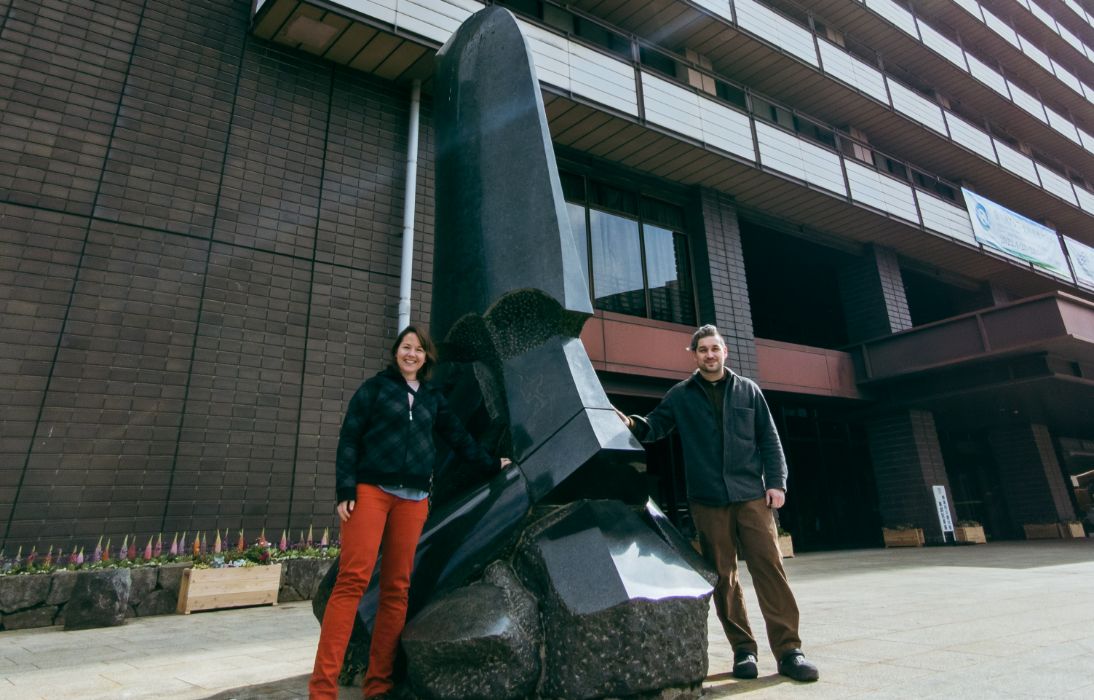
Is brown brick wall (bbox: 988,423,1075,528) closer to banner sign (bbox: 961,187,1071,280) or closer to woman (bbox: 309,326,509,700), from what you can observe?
banner sign (bbox: 961,187,1071,280)

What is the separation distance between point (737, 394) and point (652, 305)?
907 cm

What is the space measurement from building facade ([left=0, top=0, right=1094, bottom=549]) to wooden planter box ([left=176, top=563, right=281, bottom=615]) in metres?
0.90

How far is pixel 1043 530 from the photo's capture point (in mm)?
16406

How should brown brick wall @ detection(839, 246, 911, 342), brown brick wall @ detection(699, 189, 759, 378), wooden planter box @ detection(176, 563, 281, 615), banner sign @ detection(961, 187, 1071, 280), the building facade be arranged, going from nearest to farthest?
wooden planter box @ detection(176, 563, 281, 615)
the building facade
brown brick wall @ detection(699, 189, 759, 378)
brown brick wall @ detection(839, 246, 911, 342)
banner sign @ detection(961, 187, 1071, 280)

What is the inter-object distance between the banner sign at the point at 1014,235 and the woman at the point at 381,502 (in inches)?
743

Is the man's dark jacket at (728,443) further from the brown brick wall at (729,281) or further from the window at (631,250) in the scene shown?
the brown brick wall at (729,281)

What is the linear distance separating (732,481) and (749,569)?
445mm

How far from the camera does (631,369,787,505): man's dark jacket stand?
10.5ft

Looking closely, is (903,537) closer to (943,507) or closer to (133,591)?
(943,507)

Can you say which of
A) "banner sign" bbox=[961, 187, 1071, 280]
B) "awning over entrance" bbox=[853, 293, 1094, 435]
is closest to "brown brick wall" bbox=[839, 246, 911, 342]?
"awning over entrance" bbox=[853, 293, 1094, 435]

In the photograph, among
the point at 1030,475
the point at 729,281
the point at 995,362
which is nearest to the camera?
the point at 995,362

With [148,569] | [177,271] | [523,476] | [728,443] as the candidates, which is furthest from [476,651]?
[177,271]

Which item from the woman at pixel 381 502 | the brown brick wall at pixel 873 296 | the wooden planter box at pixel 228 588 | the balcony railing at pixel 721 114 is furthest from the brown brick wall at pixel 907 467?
the woman at pixel 381 502

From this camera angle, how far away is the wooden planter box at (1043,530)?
1617 centimetres
